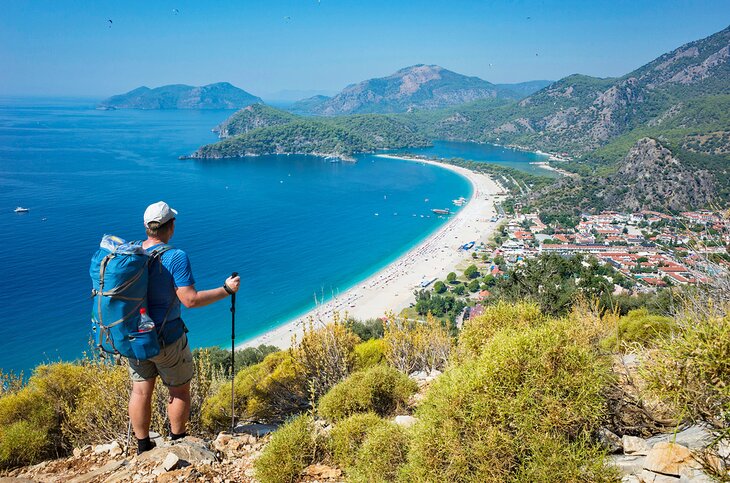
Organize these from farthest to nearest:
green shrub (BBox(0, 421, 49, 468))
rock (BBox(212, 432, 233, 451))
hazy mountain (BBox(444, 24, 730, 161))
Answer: hazy mountain (BBox(444, 24, 730, 161)), green shrub (BBox(0, 421, 49, 468)), rock (BBox(212, 432, 233, 451))

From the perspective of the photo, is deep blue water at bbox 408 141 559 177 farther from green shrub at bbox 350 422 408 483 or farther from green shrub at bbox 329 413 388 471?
green shrub at bbox 350 422 408 483

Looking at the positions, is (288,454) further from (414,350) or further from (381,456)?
(414,350)

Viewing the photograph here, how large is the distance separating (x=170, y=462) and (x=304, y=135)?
128436 mm

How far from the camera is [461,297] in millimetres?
33250

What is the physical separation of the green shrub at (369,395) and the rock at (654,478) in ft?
9.43

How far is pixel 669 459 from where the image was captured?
226 cm

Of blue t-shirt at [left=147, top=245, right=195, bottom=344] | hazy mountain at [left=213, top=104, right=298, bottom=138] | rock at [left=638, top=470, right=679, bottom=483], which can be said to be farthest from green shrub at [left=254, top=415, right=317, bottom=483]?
hazy mountain at [left=213, top=104, right=298, bottom=138]

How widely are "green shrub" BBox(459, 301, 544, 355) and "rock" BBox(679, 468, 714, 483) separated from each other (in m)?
2.34

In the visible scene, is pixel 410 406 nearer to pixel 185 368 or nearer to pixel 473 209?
pixel 185 368

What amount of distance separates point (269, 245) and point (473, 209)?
110ft

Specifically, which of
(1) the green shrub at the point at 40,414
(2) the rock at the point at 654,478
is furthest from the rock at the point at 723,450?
(1) the green shrub at the point at 40,414

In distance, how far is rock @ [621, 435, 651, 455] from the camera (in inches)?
104

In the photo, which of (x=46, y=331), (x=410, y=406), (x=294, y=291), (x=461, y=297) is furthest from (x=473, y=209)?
(x=410, y=406)

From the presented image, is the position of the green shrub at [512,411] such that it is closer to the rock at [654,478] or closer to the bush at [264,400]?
the rock at [654,478]
